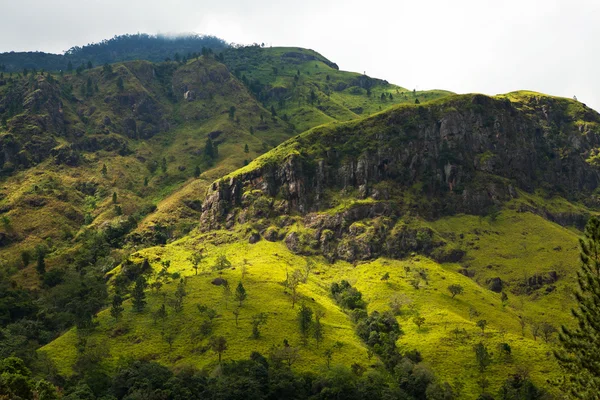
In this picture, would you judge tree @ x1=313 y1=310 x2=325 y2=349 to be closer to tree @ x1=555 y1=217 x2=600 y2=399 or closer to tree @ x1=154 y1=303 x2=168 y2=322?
tree @ x1=154 y1=303 x2=168 y2=322

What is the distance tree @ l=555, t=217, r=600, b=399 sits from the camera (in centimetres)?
5928

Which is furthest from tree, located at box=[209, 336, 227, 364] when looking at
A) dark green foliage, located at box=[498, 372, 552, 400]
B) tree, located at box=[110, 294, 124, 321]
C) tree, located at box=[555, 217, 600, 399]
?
tree, located at box=[555, 217, 600, 399]

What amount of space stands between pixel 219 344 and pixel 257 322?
64.6 ft

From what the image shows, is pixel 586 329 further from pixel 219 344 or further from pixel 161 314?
pixel 161 314

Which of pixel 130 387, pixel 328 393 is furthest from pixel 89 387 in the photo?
pixel 328 393

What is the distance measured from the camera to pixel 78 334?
170 metres

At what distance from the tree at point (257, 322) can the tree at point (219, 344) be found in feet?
36.6

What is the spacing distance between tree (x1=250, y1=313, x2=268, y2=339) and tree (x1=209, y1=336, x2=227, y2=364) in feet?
36.6

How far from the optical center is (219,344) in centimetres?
15125

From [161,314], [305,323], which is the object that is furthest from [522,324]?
[161,314]

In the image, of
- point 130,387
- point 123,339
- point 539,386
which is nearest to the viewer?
point 130,387

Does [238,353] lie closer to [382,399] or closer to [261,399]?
[261,399]

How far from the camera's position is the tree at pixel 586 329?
59.3m

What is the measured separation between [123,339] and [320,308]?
77.4 metres
